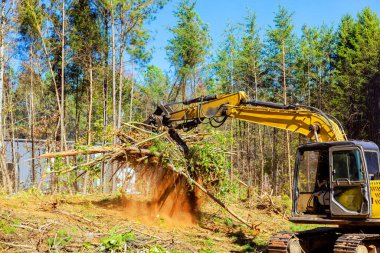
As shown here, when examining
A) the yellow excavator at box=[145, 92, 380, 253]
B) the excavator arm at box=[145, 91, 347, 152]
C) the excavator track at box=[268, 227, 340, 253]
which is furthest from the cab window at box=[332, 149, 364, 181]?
the excavator track at box=[268, 227, 340, 253]

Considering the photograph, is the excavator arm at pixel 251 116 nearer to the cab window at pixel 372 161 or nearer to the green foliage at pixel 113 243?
the cab window at pixel 372 161

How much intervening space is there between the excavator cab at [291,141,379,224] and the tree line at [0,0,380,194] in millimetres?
9702

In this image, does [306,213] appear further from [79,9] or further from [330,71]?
[330,71]

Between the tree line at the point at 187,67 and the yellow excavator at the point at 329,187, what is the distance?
9.12 m

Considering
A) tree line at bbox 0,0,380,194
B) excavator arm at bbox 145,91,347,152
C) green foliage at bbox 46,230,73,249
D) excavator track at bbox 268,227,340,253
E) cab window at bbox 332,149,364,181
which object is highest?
tree line at bbox 0,0,380,194

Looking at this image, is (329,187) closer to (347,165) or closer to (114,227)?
(347,165)

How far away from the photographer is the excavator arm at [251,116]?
8.60 meters

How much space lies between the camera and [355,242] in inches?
280

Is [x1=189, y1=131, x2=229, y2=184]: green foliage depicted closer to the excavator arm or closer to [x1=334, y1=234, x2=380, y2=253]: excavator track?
Answer: the excavator arm

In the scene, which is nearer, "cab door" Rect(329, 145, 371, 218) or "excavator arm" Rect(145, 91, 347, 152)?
"cab door" Rect(329, 145, 371, 218)

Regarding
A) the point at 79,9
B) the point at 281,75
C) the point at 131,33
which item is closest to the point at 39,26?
the point at 79,9

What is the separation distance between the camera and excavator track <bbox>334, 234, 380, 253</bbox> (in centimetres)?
703

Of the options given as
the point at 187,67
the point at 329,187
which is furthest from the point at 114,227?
the point at 187,67

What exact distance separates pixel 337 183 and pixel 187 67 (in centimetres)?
1901
